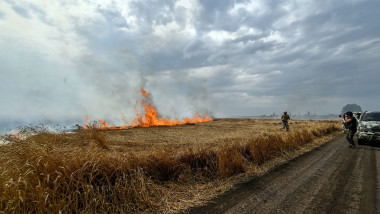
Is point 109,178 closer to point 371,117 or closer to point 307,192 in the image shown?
point 307,192

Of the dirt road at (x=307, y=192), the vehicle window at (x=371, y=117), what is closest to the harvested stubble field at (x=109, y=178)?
the dirt road at (x=307, y=192)

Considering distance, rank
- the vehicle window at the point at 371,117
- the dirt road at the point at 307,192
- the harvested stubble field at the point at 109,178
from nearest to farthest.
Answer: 1. the harvested stubble field at the point at 109,178
2. the dirt road at the point at 307,192
3. the vehicle window at the point at 371,117

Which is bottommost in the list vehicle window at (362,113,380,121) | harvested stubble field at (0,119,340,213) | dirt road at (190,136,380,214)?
dirt road at (190,136,380,214)

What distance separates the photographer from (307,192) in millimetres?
4605

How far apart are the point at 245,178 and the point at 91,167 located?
4465mm

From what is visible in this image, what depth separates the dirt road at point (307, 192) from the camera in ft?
12.6

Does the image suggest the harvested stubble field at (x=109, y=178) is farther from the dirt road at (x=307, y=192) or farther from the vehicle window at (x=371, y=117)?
the vehicle window at (x=371, y=117)

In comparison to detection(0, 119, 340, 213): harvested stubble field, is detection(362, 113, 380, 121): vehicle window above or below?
above

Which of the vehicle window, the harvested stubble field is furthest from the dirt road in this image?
the vehicle window

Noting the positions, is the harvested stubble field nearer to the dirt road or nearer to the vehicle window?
the dirt road

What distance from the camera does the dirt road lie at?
3826mm

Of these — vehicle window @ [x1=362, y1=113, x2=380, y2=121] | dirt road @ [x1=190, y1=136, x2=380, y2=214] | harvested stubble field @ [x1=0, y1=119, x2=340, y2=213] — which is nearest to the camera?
harvested stubble field @ [x1=0, y1=119, x2=340, y2=213]

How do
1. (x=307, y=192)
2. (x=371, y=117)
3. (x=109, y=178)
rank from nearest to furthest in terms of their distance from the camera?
(x=109, y=178) < (x=307, y=192) < (x=371, y=117)

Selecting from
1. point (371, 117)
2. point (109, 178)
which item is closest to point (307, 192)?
point (109, 178)
